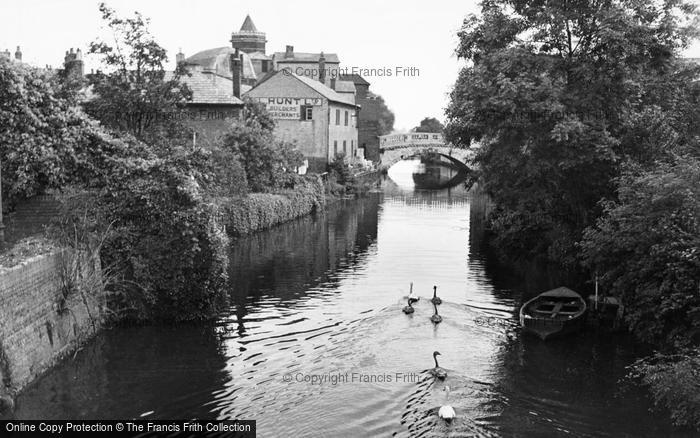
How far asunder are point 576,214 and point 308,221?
76.4 feet

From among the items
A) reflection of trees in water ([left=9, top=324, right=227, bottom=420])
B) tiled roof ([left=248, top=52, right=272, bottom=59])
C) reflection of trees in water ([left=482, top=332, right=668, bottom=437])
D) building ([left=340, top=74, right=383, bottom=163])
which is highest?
tiled roof ([left=248, top=52, right=272, bottom=59])

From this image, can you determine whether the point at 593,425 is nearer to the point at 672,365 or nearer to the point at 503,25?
the point at 672,365

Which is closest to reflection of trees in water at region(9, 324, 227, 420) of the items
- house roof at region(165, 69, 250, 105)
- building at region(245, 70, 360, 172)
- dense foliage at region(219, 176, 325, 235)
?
dense foliage at region(219, 176, 325, 235)

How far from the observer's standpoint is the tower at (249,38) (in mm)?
106188

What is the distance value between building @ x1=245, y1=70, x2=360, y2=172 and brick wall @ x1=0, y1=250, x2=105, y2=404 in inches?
1609

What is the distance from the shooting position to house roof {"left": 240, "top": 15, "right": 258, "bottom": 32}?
4215 inches

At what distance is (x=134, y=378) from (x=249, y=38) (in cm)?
9388

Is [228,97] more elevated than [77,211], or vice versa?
[228,97]

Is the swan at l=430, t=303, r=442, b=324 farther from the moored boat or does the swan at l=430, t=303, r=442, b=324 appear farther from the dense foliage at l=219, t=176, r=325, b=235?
the dense foliage at l=219, t=176, r=325, b=235

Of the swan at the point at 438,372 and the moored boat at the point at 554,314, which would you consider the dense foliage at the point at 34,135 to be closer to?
the swan at the point at 438,372

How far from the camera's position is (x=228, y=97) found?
46875mm

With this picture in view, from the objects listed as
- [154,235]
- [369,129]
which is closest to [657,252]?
[154,235]

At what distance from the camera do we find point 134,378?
18156mm

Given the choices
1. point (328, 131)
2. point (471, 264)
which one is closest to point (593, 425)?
point (471, 264)
